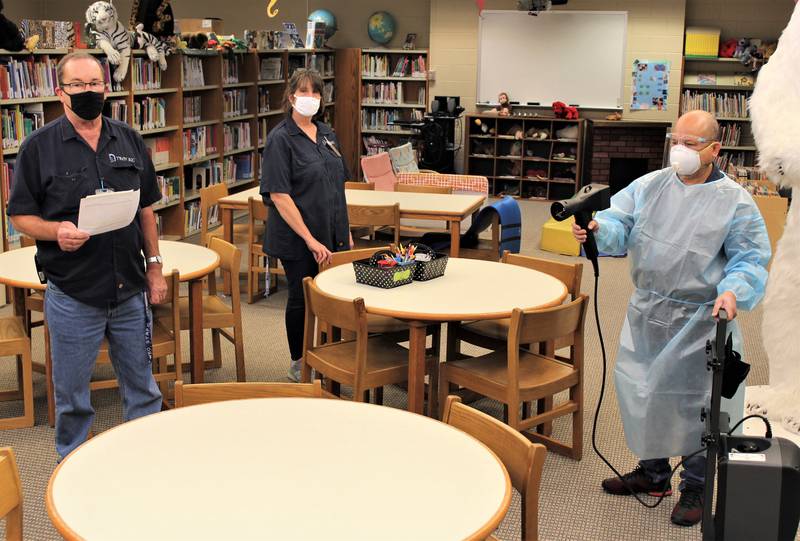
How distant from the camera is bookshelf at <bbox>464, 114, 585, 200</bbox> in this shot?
10719mm

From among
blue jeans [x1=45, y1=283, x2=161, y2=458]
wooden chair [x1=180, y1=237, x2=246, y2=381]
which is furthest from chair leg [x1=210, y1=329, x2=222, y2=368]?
blue jeans [x1=45, y1=283, x2=161, y2=458]

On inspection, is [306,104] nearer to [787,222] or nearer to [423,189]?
[787,222]

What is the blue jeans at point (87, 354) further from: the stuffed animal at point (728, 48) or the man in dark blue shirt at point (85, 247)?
the stuffed animal at point (728, 48)

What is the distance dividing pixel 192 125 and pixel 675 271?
5.82 meters

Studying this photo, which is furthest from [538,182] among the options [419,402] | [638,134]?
[419,402]

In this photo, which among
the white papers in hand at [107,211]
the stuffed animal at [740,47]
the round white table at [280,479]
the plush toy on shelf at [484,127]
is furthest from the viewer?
the plush toy on shelf at [484,127]

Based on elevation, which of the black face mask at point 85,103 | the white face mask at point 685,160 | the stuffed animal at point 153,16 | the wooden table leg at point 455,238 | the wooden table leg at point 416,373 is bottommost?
the wooden table leg at point 416,373

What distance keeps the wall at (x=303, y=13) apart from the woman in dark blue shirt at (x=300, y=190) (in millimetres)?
7593

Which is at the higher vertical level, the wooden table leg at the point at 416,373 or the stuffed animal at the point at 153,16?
the stuffed animal at the point at 153,16

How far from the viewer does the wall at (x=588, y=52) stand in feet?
34.5

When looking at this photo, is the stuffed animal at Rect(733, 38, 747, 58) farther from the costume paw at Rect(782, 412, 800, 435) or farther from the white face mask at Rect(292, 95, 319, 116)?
the white face mask at Rect(292, 95, 319, 116)

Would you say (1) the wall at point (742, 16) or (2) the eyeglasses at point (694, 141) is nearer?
(2) the eyeglasses at point (694, 141)

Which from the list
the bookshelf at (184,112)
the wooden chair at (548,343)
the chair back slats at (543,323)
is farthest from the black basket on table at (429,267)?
the bookshelf at (184,112)

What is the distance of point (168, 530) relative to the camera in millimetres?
1734
